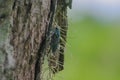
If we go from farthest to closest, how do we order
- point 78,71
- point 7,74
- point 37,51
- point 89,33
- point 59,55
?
point 89,33
point 78,71
point 59,55
point 37,51
point 7,74

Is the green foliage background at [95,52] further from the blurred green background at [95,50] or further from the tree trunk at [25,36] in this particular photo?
the tree trunk at [25,36]

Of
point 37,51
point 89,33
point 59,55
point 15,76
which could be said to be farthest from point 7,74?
point 89,33

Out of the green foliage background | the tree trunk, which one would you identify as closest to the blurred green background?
the green foliage background

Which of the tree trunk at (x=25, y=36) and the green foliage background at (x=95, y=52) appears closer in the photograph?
the tree trunk at (x=25, y=36)

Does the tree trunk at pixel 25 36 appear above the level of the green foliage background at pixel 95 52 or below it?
above

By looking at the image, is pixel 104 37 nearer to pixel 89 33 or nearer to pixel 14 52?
pixel 89 33

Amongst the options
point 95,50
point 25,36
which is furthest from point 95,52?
point 25,36

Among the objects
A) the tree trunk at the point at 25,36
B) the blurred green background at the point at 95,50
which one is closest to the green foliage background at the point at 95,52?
the blurred green background at the point at 95,50
